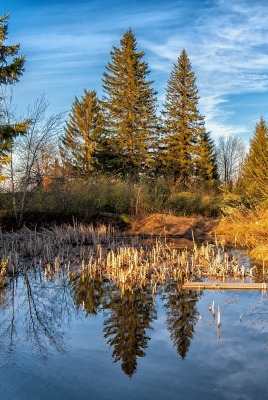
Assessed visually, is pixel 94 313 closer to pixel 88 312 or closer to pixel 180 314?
pixel 88 312

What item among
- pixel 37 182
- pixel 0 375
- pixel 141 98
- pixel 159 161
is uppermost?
pixel 141 98

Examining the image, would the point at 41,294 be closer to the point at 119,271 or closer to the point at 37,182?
the point at 119,271

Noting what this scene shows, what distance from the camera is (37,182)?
18922 mm

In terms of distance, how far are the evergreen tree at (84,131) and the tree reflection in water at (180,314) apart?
28.1 m

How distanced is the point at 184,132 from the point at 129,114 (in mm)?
5195

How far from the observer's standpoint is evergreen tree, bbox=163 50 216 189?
37.1 m

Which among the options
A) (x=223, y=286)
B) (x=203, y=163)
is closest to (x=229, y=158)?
(x=203, y=163)

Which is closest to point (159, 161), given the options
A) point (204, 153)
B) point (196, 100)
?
point (204, 153)

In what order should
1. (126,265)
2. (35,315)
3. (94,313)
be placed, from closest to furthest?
(94,313) < (35,315) < (126,265)

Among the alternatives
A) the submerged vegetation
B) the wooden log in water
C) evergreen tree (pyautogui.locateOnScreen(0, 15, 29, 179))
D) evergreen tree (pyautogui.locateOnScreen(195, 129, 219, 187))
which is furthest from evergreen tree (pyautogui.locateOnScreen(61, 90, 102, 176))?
the wooden log in water

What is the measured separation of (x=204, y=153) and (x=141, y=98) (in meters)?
7.01

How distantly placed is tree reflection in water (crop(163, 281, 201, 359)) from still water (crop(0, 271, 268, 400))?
0.02 meters

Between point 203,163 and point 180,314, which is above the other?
point 203,163

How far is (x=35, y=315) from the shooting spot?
24.0ft
